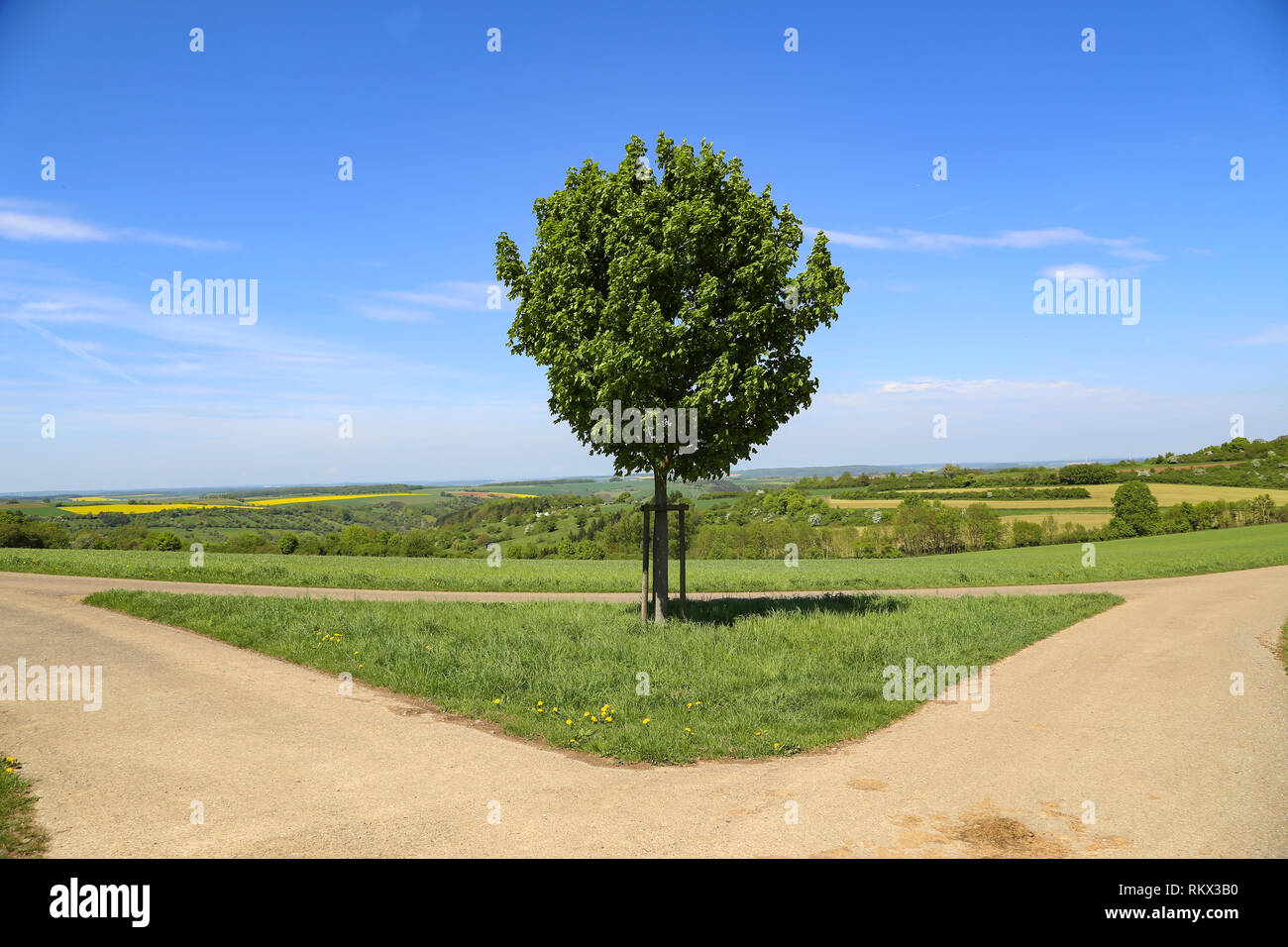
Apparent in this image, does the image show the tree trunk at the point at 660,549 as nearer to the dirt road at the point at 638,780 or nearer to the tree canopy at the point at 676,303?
the tree canopy at the point at 676,303

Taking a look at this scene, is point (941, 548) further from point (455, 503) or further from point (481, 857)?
point (455, 503)

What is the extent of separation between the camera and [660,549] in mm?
15102

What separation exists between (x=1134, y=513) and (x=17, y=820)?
81.8 meters

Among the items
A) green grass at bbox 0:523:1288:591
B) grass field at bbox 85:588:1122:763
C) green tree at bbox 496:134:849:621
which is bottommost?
green grass at bbox 0:523:1288:591

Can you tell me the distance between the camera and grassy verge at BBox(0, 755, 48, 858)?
5.39m

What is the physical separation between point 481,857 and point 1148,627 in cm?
1819

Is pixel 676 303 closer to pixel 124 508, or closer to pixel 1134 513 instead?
pixel 1134 513

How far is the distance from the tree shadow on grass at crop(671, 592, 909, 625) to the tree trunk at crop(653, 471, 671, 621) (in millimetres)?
1230

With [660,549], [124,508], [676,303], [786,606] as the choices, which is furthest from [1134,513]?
[124,508]

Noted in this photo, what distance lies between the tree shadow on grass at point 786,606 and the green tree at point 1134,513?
198 ft

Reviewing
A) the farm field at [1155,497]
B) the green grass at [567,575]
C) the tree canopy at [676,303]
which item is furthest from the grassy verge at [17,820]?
the farm field at [1155,497]

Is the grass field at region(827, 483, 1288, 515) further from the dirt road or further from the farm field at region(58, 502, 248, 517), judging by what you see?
the farm field at region(58, 502, 248, 517)

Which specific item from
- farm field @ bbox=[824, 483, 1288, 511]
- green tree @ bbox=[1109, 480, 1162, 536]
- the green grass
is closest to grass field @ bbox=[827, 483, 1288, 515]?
farm field @ bbox=[824, 483, 1288, 511]
